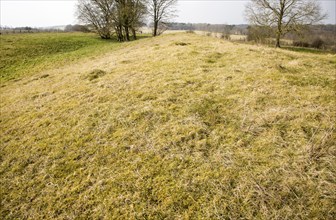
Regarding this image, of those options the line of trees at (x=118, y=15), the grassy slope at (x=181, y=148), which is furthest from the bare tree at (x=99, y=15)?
the grassy slope at (x=181, y=148)

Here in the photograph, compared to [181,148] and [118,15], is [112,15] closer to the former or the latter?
[118,15]

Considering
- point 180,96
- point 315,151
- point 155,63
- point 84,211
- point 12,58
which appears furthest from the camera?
point 12,58

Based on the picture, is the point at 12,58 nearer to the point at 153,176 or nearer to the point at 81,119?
the point at 81,119

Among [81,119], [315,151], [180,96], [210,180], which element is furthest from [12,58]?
[315,151]

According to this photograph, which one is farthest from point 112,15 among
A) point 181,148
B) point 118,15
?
point 181,148

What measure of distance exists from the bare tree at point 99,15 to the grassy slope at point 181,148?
31432 mm

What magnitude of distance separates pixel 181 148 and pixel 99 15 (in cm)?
3962

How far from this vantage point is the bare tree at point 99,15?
34312 millimetres

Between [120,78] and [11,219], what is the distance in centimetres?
608

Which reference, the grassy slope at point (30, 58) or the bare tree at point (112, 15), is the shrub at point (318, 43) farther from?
the grassy slope at point (30, 58)

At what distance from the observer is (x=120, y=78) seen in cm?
873

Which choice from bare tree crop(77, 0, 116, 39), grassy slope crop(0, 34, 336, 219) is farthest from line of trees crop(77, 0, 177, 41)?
grassy slope crop(0, 34, 336, 219)

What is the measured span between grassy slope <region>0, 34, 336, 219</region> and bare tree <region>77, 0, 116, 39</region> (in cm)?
3143

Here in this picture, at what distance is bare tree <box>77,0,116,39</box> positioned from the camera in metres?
34.3
